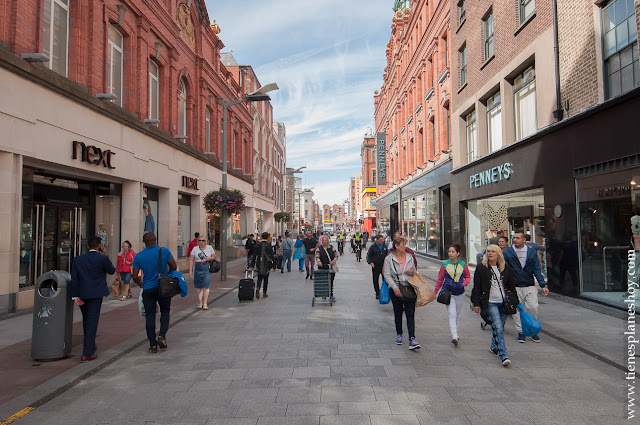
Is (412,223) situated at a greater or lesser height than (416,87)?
lesser

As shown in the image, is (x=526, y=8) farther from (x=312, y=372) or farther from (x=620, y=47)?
(x=312, y=372)

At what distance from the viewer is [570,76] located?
10.3 m

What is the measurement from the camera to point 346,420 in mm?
3809

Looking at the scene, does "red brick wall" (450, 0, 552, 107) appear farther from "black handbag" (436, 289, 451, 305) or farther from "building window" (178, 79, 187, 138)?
"building window" (178, 79, 187, 138)

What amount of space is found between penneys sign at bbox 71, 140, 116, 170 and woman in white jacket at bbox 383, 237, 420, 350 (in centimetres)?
860

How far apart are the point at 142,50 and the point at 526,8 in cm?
1283

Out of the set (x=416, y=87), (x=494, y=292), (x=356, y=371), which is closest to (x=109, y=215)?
(x=356, y=371)

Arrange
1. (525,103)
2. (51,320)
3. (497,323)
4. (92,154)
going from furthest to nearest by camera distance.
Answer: (525,103)
(92,154)
(51,320)
(497,323)

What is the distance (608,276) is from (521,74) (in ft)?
23.5

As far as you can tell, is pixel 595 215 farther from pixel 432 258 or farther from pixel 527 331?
pixel 432 258

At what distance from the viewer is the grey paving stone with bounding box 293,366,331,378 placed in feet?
16.5

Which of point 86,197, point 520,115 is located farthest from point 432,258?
point 86,197

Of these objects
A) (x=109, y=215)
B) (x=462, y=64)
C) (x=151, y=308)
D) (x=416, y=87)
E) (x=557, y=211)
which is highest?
(x=416, y=87)

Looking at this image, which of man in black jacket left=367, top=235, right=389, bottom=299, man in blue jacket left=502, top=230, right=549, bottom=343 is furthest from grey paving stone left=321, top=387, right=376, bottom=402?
man in black jacket left=367, top=235, right=389, bottom=299
